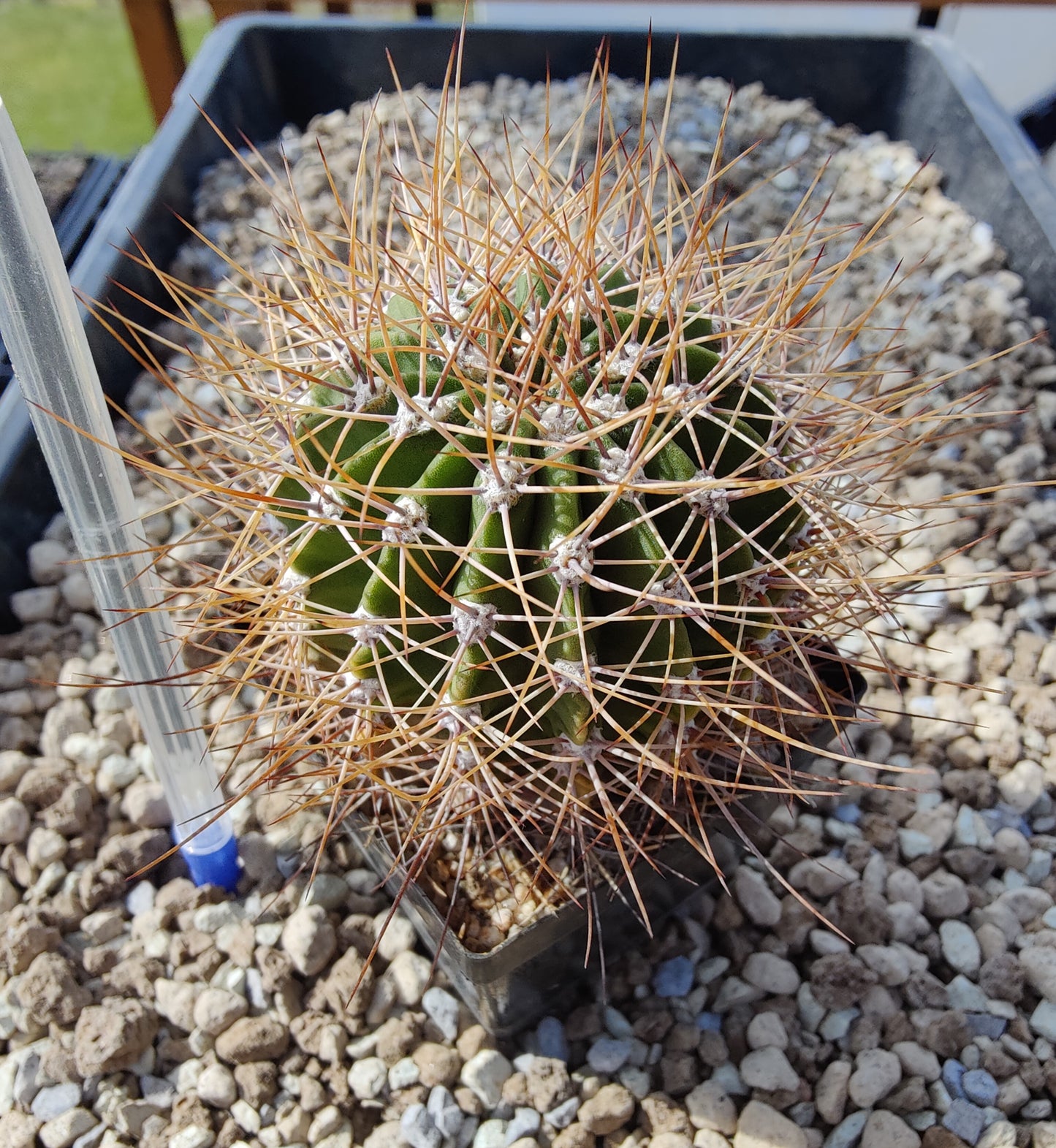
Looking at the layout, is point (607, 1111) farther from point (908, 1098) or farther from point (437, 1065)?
point (908, 1098)

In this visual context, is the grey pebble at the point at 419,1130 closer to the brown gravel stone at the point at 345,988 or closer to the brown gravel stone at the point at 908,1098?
the brown gravel stone at the point at 345,988

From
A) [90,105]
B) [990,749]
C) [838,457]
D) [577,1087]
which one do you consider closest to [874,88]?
[990,749]

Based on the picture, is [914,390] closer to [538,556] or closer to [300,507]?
[538,556]

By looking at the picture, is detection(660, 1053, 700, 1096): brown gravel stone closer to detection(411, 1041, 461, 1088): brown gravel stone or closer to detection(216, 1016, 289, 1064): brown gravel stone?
detection(411, 1041, 461, 1088): brown gravel stone

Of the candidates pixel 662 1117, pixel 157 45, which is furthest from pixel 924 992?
pixel 157 45

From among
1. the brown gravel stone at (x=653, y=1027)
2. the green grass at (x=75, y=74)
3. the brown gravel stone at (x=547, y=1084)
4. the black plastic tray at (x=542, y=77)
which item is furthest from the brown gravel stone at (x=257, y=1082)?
the green grass at (x=75, y=74)
